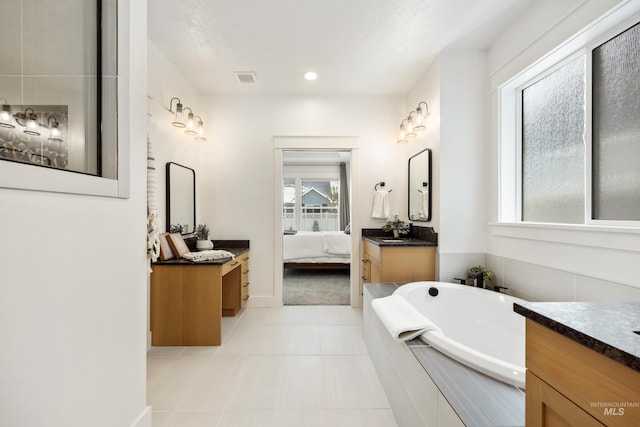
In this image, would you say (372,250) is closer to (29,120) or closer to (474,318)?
(474,318)

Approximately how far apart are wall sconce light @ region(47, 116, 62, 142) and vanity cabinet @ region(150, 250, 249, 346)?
1668 mm

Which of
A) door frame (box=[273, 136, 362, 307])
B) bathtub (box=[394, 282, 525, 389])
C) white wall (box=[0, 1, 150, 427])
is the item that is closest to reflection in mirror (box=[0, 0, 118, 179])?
white wall (box=[0, 1, 150, 427])

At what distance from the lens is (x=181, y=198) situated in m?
3.07

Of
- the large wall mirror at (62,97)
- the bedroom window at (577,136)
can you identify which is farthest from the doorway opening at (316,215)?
the large wall mirror at (62,97)

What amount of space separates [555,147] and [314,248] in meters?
3.72

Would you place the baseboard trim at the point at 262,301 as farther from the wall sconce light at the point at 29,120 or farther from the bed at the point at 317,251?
the wall sconce light at the point at 29,120

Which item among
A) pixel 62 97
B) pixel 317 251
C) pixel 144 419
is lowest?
pixel 144 419

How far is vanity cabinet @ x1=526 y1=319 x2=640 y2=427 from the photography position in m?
0.49

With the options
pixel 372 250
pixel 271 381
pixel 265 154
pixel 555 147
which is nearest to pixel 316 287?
pixel 372 250

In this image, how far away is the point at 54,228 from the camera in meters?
0.97

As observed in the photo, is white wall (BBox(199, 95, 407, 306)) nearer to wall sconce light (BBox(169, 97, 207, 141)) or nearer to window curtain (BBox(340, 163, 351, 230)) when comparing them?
wall sconce light (BBox(169, 97, 207, 141))

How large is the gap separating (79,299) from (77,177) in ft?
1.45

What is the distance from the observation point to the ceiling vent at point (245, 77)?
10.2ft

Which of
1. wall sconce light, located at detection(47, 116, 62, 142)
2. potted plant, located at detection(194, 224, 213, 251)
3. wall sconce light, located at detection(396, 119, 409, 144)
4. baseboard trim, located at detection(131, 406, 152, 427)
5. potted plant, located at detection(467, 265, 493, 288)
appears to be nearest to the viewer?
wall sconce light, located at detection(47, 116, 62, 142)
